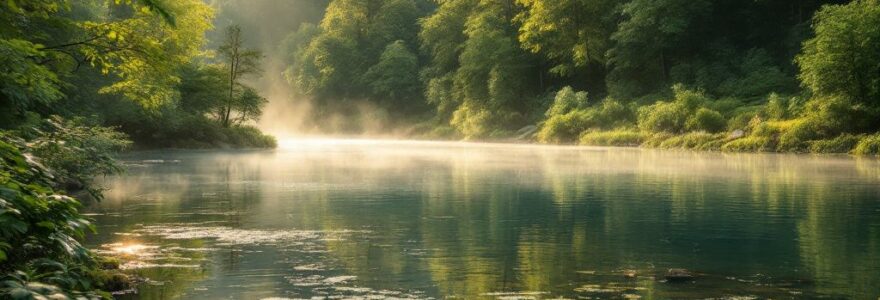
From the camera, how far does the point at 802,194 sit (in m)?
23.0

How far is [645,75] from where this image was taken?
73.1 m

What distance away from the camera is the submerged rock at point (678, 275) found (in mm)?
11413

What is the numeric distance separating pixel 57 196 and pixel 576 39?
73745 millimetres

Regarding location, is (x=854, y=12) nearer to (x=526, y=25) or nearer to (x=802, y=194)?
(x=802, y=194)

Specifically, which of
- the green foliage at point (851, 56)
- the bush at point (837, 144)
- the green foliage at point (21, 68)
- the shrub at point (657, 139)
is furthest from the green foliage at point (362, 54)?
the green foliage at point (21, 68)

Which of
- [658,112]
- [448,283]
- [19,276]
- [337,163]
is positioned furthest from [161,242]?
[658,112]

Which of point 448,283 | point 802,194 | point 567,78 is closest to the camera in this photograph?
point 448,283

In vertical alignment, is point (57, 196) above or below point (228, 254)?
above

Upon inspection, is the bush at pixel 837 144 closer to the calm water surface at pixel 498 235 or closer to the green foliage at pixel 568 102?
the calm water surface at pixel 498 235

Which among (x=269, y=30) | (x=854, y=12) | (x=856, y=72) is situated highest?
(x=269, y=30)

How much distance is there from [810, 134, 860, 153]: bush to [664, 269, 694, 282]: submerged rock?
3655 centimetres

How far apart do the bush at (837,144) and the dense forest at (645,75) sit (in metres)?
0.07

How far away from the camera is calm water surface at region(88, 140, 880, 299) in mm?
11180

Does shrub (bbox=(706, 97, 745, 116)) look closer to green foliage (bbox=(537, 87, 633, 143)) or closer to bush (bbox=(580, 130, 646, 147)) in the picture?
bush (bbox=(580, 130, 646, 147))
